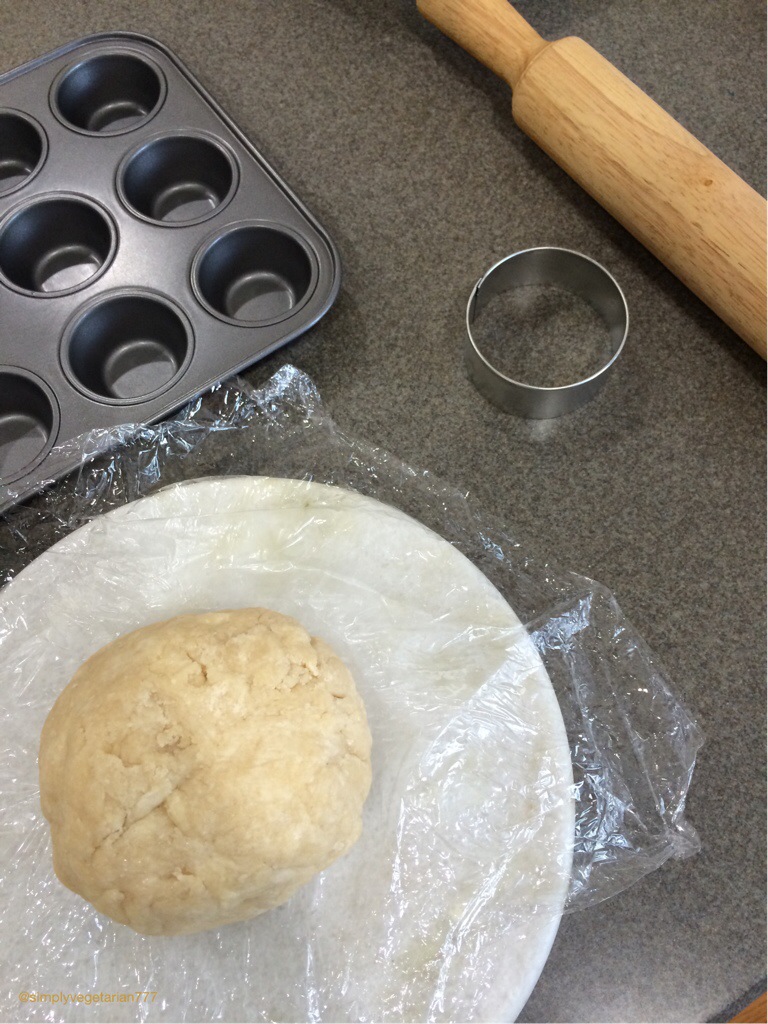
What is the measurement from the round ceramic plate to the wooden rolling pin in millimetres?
472

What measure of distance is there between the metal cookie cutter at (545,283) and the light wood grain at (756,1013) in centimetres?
66

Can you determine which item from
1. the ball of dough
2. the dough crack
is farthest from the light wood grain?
the dough crack

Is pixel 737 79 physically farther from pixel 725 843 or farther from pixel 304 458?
pixel 725 843

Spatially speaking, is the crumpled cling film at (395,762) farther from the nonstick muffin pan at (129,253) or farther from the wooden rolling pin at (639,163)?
the wooden rolling pin at (639,163)

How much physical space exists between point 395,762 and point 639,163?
2.43ft

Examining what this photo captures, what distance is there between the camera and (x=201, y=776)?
1.91ft

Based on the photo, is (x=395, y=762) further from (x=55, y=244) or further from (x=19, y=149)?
(x=19, y=149)

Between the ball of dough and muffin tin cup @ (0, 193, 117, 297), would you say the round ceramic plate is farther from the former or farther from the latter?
muffin tin cup @ (0, 193, 117, 297)

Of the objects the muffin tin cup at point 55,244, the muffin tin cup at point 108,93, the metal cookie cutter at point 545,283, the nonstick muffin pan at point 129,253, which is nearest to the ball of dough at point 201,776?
the nonstick muffin pan at point 129,253

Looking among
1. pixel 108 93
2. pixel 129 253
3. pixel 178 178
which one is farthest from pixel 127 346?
pixel 108 93

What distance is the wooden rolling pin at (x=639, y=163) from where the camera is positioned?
2.79ft

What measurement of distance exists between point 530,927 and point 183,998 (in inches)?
11.6

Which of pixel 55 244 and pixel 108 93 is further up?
pixel 108 93

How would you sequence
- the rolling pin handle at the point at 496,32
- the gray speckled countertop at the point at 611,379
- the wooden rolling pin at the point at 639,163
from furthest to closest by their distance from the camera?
1. the rolling pin handle at the point at 496,32
2. the wooden rolling pin at the point at 639,163
3. the gray speckled countertop at the point at 611,379
